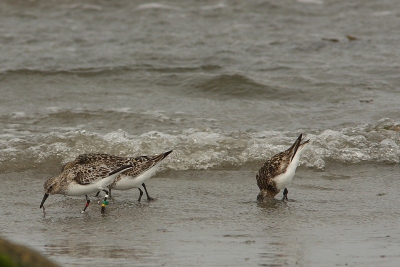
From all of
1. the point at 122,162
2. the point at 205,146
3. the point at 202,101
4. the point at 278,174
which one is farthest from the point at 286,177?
the point at 202,101

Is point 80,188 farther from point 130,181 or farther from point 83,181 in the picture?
point 130,181

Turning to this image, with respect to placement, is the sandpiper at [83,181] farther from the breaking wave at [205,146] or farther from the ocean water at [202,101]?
the breaking wave at [205,146]

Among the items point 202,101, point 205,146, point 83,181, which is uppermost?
point 83,181

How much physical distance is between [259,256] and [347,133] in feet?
17.2

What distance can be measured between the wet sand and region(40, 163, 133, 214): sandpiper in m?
0.23

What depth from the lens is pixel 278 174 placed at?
7.84m

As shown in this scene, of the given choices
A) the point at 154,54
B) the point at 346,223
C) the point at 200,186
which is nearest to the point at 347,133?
the point at 200,186

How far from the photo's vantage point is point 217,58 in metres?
15.3

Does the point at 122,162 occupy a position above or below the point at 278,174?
above

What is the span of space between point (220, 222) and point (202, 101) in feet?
20.2

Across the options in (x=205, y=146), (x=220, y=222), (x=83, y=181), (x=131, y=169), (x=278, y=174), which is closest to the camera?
(x=220, y=222)

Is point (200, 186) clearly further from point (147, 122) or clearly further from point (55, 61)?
point (55, 61)

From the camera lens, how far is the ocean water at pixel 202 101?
712cm

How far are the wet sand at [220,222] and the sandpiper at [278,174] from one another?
0.14 metres
